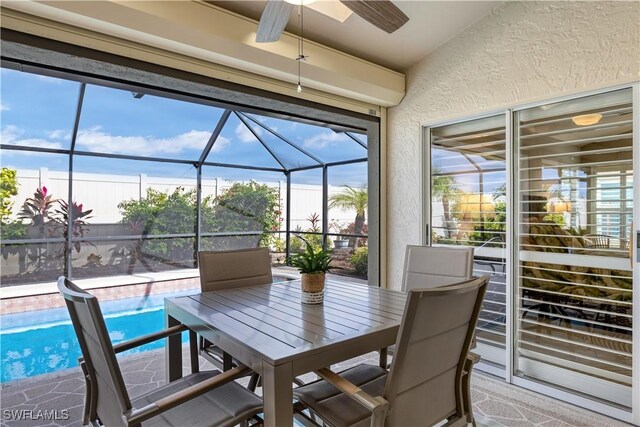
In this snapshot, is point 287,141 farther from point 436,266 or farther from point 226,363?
point 226,363

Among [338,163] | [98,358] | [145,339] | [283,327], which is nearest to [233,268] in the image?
[145,339]

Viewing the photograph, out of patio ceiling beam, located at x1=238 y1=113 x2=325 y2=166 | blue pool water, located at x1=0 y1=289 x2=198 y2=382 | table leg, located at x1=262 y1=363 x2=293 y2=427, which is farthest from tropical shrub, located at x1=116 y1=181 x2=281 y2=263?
table leg, located at x1=262 y1=363 x2=293 y2=427

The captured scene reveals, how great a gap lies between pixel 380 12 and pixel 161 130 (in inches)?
184

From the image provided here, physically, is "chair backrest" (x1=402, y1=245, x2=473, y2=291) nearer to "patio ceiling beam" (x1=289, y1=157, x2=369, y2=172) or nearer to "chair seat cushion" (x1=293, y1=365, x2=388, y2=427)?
"chair seat cushion" (x1=293, y1=365, x2=388, y2=427)

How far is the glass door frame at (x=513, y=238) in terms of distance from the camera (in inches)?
90.1

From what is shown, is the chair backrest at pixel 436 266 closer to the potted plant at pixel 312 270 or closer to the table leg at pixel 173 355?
the potted plant at pixel 312 270

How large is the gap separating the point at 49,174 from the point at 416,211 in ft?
17.3

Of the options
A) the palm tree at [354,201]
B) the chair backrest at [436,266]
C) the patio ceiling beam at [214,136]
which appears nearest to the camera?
the chair backrest at [436,266]

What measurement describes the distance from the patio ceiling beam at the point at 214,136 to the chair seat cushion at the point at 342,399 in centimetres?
488

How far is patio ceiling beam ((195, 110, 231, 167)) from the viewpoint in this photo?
5864 mm

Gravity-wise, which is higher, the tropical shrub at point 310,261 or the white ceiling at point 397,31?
the white ceiling at point 397,31

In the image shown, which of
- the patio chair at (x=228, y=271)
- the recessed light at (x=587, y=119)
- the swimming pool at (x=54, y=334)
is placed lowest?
the swimming pool at (x=54, y=334)

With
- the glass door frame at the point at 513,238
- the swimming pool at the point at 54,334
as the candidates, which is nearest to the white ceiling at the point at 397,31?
the glass door frame at the point at 513,238

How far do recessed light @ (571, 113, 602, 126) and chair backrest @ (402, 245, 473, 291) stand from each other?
1315 mm
